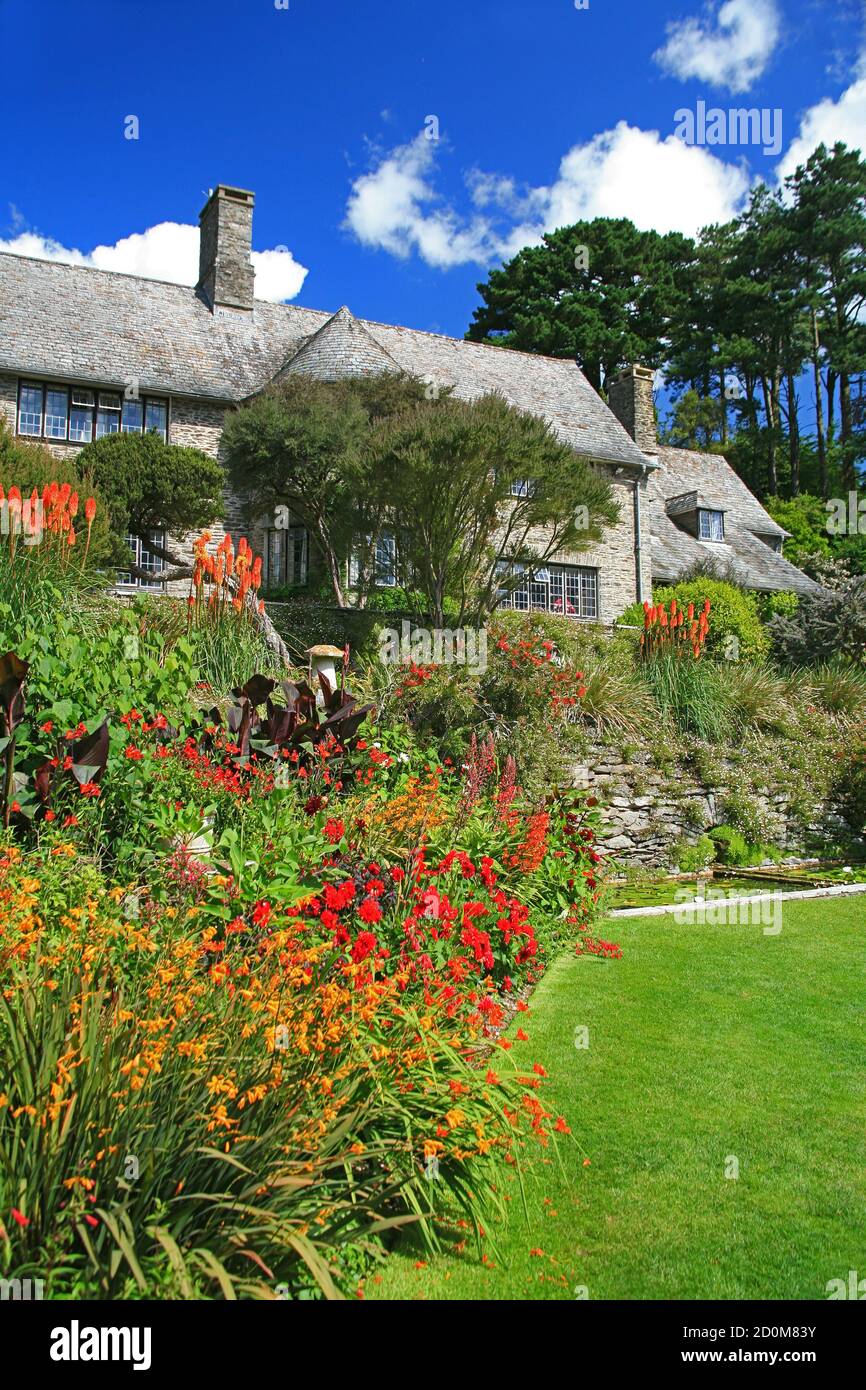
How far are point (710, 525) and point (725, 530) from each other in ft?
2.84

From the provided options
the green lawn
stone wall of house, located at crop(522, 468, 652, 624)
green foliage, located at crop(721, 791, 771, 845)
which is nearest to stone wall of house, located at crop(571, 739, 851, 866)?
green foliage, located at crop(721, 791, 771, 845)

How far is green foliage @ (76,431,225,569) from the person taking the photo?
1608 centimetres

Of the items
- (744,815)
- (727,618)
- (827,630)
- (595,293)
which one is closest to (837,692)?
(744,815)

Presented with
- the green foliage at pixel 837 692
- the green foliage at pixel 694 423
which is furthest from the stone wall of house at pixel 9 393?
the green foliage at pixel 694 423

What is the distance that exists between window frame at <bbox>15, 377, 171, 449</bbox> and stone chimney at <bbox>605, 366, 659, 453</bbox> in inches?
556

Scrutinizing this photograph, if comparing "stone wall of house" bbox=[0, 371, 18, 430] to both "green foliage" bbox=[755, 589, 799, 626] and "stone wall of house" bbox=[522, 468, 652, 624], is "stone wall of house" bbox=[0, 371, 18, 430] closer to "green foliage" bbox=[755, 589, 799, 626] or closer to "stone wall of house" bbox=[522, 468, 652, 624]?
"stone wall of house" bbox=[522, 468, 652, 624]

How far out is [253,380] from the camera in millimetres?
22594

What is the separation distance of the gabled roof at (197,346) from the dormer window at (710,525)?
Answer: 434 cm

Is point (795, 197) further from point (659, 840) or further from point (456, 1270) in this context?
point (456, 1270)

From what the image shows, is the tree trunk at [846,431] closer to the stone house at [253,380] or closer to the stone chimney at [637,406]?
the stone house at [253,380]

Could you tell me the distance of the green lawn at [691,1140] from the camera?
293 cm
